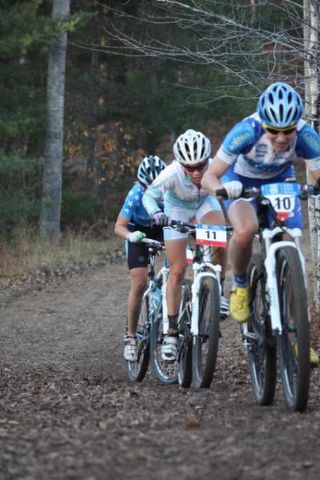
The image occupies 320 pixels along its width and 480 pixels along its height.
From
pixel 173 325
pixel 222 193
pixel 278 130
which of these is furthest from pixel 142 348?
pixel 278 130

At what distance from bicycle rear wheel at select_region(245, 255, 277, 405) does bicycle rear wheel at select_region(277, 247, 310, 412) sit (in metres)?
0.20

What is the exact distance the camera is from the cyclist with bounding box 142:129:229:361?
875 cm

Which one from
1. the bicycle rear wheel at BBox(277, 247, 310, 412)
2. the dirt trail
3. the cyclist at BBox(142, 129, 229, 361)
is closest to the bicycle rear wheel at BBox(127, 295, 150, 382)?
the dirt trail

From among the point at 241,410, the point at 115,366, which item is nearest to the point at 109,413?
the point at 241,410

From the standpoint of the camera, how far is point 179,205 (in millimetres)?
9391

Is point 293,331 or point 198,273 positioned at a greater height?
point 198,273

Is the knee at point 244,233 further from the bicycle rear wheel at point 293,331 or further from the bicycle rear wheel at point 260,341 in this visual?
the bicycle rear wheel at point 293,331

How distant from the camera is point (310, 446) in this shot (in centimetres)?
532

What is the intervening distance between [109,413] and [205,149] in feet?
9.38

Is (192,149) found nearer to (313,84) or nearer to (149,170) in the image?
(149,170)

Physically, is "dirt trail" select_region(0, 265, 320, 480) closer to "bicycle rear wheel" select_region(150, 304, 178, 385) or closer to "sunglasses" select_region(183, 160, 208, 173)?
"bicycle rear wheel" select_region(150, 304, 178, 385)

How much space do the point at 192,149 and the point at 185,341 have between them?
1.63m

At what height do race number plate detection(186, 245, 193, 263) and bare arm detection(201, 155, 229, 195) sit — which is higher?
bare arm detection(201, 155, 229, 195)

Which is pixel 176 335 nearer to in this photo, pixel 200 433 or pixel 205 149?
pixel 205 149
